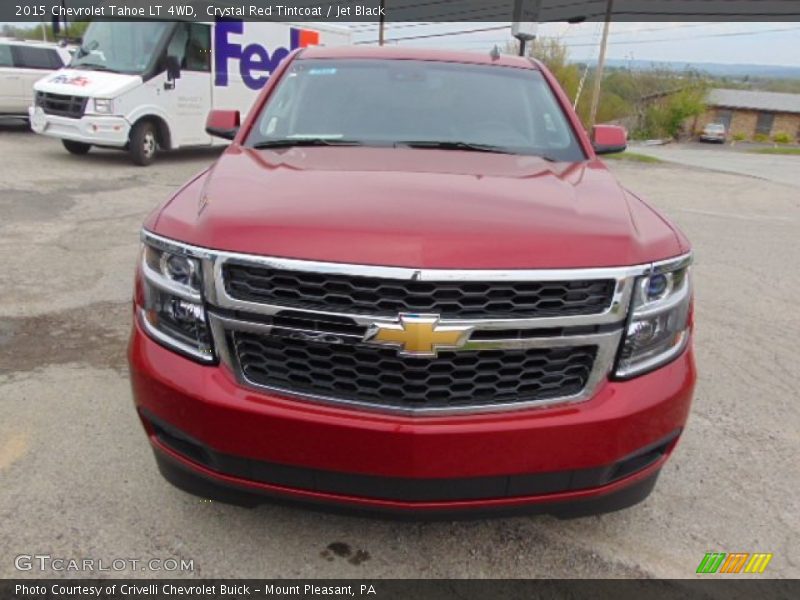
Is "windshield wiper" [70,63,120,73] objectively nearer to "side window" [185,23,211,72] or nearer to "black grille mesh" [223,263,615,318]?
"side window" [185,23,211,72]

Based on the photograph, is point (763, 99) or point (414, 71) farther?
point (763, 99)

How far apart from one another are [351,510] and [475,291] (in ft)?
2.60

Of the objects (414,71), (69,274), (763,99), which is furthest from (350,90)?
(763,99)

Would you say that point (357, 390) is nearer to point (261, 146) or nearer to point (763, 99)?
point (261, 146)

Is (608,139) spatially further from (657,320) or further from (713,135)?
(713,135)

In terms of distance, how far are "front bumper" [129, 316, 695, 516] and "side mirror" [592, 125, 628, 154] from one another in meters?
2.20

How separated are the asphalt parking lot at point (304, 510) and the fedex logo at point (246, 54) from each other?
820 centimetres

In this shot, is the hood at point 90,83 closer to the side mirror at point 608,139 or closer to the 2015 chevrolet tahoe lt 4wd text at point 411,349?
the side mirror at point 608,139

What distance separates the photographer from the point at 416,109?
3.33 metres

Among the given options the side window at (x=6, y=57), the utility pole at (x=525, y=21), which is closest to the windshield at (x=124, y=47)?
the side window at (x=6, y=57)

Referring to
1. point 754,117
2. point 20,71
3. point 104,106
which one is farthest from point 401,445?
point 754,117

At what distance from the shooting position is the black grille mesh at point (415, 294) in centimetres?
183

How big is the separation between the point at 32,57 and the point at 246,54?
6.02 metres

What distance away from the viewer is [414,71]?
141 inches
